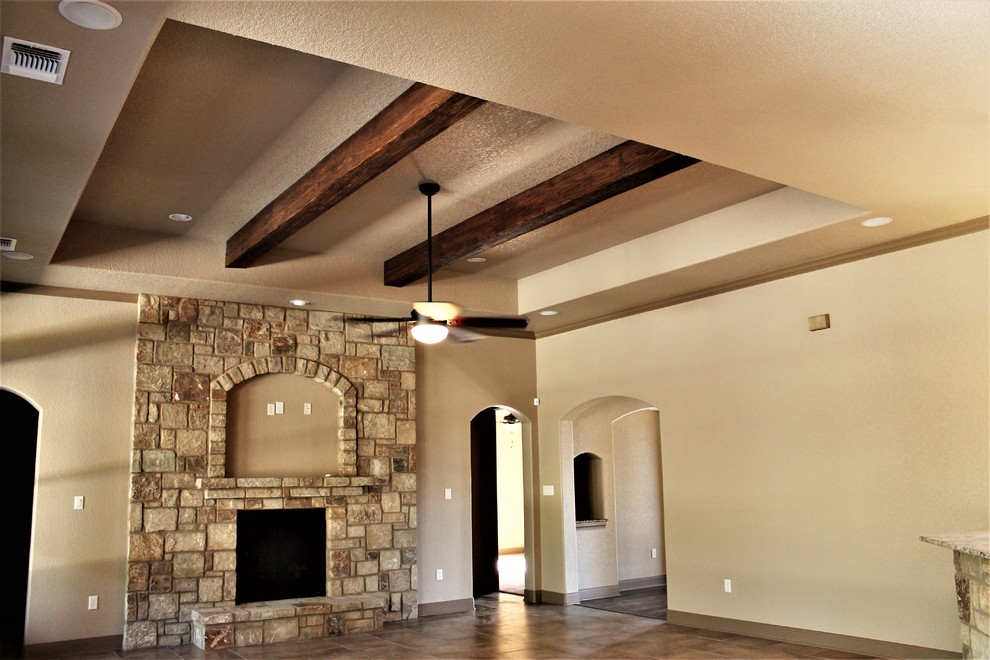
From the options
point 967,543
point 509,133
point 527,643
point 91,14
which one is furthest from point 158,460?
point 967,543

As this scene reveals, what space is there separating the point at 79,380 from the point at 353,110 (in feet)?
13.5

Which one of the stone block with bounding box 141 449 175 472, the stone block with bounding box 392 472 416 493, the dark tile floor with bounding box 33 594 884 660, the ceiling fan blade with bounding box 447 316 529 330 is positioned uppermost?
the ceiling fan blade with bounding box 447 316 529 330

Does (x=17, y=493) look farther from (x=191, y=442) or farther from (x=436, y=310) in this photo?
(x=436, y=310)

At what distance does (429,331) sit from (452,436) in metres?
3.18

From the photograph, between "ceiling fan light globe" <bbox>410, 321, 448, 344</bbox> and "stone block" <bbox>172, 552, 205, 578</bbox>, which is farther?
"stone block" <bbox>172, 552, 205, 578</bbox>

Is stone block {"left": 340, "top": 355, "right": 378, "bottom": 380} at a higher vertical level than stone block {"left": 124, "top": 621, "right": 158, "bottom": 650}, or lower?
higher

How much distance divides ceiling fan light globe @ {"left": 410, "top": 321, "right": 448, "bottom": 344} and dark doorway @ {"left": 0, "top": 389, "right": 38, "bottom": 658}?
5.60m

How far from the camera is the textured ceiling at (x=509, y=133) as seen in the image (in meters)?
3.14

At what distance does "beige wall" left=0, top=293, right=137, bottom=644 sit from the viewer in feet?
22.1

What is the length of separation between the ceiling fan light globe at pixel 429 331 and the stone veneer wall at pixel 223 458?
1570mm

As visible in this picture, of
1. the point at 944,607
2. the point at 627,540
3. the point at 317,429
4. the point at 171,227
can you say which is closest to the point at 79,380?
the point at 171,227

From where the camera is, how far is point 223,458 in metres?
7.51

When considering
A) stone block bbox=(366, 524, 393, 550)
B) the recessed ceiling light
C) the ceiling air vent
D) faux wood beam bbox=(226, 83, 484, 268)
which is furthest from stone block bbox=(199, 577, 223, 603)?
the recessed ceiling light

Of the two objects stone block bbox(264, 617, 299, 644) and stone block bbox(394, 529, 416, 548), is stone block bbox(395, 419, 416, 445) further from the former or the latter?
stone block bbox(264, 617, 299, 644)
